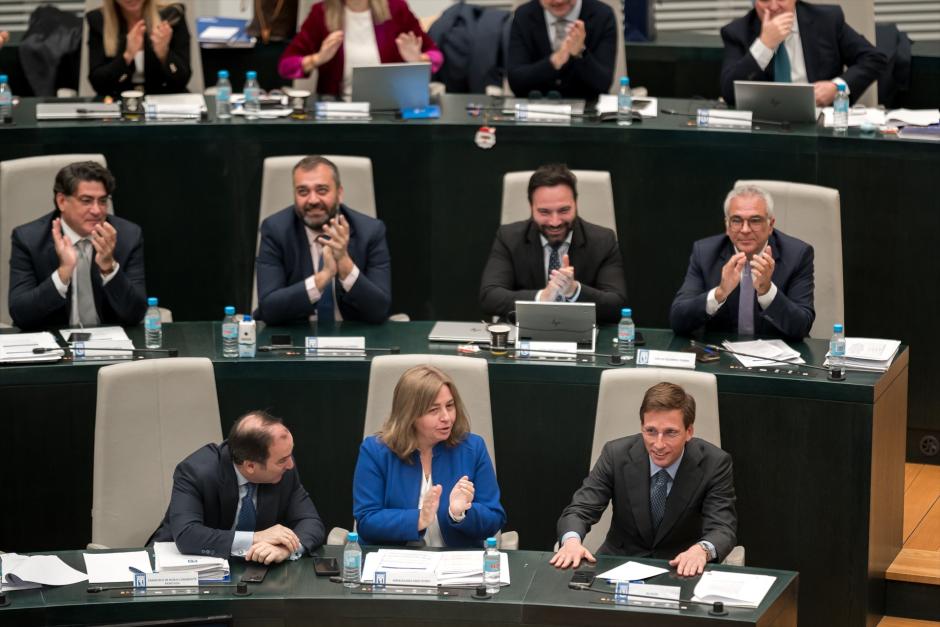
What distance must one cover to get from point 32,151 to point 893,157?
11.2ft

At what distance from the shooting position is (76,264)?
574 cm

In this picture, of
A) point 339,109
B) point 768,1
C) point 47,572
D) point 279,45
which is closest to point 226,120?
point 339,109

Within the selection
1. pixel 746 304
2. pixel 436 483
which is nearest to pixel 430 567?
pixel 436 483

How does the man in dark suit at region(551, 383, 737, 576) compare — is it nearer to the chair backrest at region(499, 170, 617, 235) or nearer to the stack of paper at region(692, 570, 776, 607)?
the stack of paper at region(692, 570, 776, 607)

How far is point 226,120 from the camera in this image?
22.0 ft

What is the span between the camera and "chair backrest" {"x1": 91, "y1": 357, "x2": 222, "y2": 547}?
4973 mm

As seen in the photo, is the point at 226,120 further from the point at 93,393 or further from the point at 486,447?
the point at 486,447

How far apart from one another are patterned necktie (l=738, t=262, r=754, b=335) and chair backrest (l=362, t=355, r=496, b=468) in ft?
3.26

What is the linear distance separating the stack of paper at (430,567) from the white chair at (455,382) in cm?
65

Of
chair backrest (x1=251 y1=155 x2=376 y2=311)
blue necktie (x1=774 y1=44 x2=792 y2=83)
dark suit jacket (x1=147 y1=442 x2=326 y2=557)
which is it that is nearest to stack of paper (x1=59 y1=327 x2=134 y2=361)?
dark suit jacket (x1=147 y1=442 x2=326 y2=557)

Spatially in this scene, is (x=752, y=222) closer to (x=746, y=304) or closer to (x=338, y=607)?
(x=746, y=304)

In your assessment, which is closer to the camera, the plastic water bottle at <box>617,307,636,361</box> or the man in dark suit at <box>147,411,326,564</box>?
the man in dark suit at <box>147,411,326,564</box>

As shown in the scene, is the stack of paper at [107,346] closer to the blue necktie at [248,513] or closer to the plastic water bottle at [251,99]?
the blue necktie at [248,513]

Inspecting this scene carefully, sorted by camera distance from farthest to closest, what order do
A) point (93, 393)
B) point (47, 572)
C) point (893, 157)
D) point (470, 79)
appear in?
point (470, 79)
point (893, 157)
point (93, 393)
point (47, 572)
